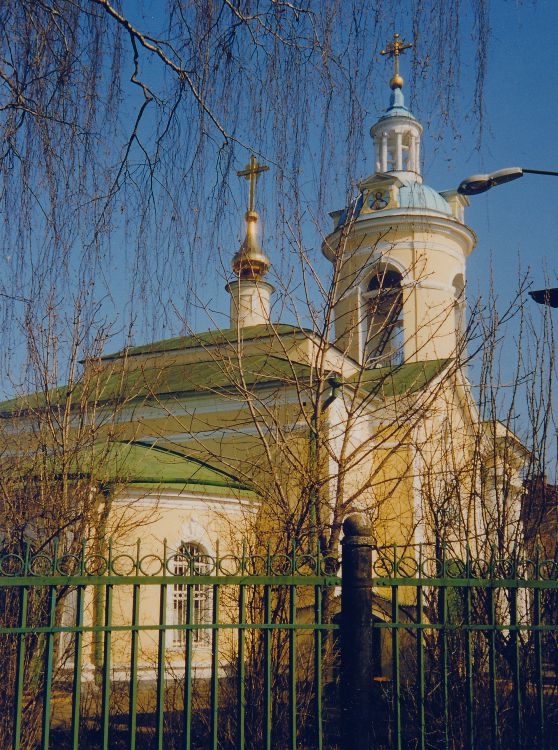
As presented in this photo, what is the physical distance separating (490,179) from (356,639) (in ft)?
16.5

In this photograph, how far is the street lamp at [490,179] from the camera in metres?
7.73

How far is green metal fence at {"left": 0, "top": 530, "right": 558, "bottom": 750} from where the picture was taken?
4.07 meters

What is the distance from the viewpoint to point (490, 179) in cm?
782

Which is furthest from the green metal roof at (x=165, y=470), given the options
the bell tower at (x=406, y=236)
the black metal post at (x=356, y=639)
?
the black metal post at (x=356, y=639)

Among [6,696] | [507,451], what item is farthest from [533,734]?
[6,696]

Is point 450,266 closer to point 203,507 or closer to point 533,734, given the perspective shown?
point 203,507

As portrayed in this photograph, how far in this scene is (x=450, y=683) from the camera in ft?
22.7

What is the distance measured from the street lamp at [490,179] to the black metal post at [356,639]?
434 centimetres

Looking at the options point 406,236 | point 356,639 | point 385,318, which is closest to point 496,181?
point 385,318

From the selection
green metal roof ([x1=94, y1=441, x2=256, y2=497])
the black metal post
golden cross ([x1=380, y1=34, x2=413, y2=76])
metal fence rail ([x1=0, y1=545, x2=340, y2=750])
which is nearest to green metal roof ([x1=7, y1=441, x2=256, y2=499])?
green metal roof ([x1=94, y1=441, x2=256, y2=497])

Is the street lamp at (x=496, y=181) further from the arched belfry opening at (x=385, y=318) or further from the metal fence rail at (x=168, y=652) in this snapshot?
the metal fence rail at (x=168, y=652)

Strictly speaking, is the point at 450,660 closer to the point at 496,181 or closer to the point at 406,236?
the point at 496,181

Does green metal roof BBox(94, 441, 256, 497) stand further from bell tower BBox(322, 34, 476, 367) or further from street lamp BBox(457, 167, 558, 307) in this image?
street lamp BBox(457, 167, 558, 307)

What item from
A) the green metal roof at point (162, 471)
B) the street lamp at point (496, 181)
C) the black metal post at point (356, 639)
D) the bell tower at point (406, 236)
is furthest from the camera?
the bell tower at point (406, 236)
